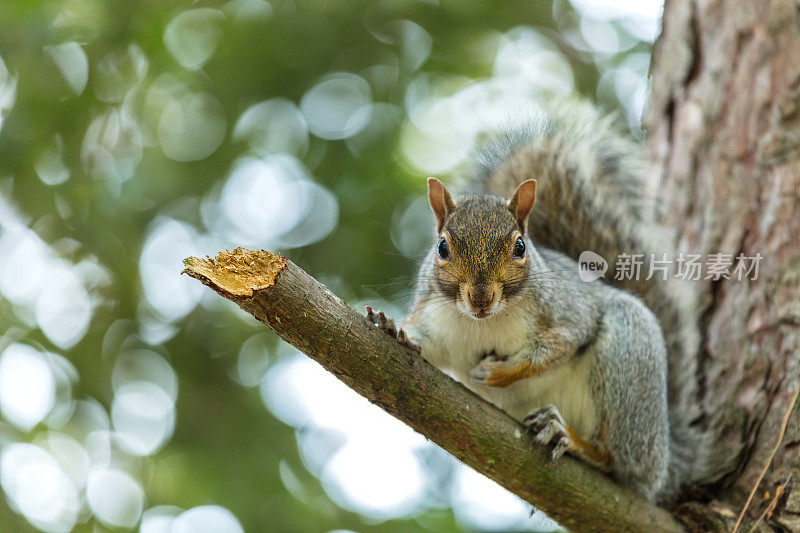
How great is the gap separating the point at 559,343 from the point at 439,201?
0.59 m

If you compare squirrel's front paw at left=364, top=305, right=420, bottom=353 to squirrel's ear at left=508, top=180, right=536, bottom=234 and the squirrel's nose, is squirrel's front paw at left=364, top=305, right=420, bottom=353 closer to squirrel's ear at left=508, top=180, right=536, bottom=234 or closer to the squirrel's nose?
the squirrel's nose

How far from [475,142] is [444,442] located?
144 cm

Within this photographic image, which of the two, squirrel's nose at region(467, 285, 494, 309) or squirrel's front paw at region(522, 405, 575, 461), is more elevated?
squirrel's nose at region(467, 285, 494, 309)

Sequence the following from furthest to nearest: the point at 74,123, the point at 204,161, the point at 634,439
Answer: the point at 204,161
the point at 74,123
the point at 634,439

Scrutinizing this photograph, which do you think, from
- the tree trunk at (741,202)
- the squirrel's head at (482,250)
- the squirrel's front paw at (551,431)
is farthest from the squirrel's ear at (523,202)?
the tree trunk at (741,202)

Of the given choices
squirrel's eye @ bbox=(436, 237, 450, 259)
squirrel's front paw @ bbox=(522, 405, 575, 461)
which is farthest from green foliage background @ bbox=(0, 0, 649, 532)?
squirrel's front paw @ bbox=(522, 405, 575, 461)

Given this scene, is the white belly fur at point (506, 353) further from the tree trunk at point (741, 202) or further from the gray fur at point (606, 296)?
the tree trunk at point (741, 202)

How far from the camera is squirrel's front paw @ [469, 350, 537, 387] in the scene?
234 cm

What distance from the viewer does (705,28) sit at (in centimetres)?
316

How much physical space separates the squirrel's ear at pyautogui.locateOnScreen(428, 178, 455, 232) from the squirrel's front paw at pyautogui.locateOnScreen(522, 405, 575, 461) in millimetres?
671

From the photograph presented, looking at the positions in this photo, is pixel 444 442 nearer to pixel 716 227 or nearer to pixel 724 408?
pixel 724 408

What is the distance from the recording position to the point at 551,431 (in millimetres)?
Answer: 2182

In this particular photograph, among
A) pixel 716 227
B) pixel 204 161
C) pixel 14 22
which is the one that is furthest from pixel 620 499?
pixel 14 22

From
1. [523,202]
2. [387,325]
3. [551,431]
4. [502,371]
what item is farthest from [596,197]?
[387,325]
